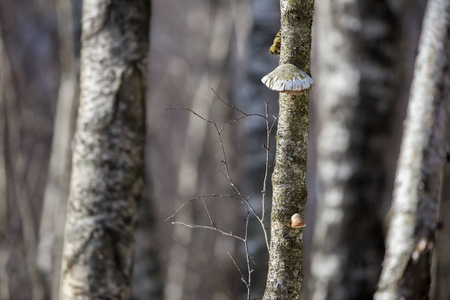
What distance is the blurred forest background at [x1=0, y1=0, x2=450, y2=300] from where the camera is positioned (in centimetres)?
476

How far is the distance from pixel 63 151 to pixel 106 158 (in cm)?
230

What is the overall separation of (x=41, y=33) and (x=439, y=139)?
538 inches

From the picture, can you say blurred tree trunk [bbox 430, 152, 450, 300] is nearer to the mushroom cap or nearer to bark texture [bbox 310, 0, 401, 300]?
bark texture [bbox 310, 0, 401, 300]

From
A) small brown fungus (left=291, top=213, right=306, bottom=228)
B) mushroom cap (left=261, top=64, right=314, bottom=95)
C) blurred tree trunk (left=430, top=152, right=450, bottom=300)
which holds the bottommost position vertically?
blurred tree trunk (left=430, top=152, right=450, bottom=300)

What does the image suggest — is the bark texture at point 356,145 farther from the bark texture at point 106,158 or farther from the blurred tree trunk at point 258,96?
the bark texture at point 106,158

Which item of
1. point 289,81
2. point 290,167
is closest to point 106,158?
point 290,167

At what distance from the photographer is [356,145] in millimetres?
4766

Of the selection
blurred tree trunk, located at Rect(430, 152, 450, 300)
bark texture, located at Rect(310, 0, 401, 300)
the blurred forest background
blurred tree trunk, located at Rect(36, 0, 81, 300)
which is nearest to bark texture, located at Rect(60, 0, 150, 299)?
the blurred forest background

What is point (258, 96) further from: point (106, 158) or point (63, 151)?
point (106, 158)

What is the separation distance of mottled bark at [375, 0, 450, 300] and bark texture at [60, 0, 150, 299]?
154 cm

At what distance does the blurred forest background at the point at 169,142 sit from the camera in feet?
15.6

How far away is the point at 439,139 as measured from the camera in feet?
9.39

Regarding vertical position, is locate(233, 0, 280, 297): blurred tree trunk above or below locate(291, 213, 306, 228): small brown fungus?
above

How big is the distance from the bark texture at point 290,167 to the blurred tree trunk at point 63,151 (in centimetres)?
246
